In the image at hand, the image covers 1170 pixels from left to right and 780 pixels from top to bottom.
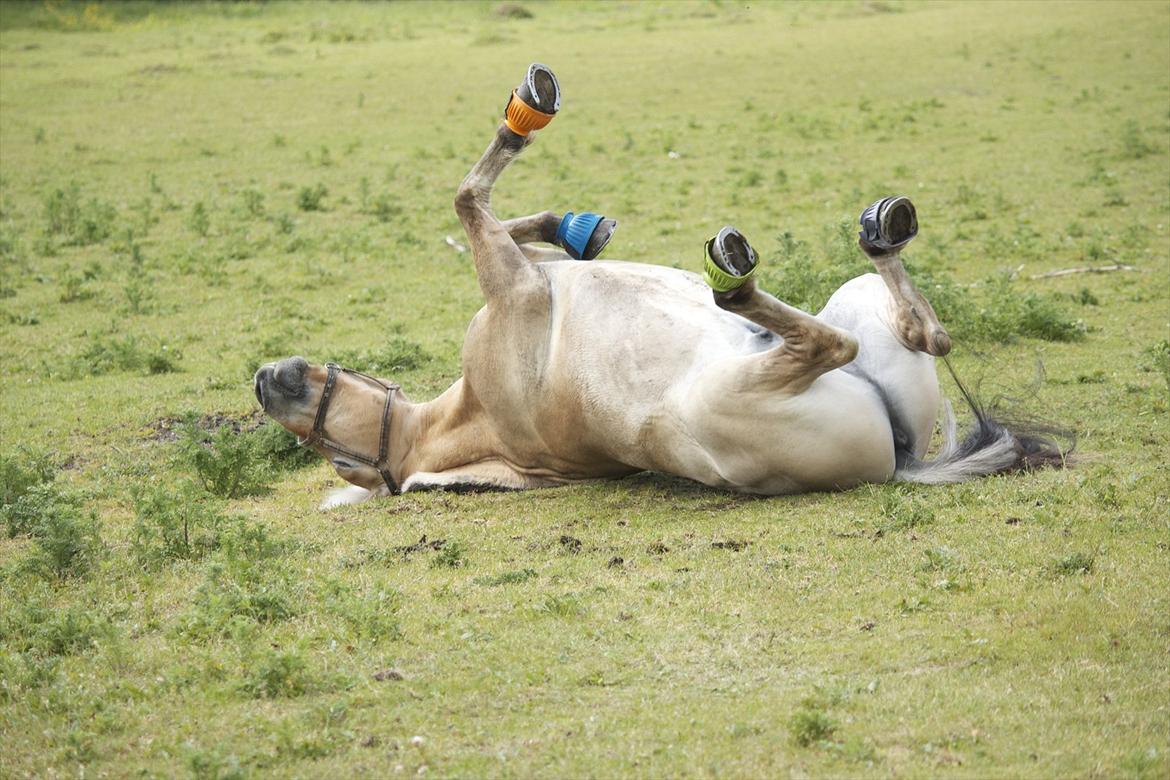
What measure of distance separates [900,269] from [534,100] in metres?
2.02

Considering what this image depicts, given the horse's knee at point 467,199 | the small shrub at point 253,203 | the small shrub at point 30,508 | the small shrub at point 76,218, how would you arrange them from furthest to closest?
the small shrub at point 253,203
the small shrub at point 76,218
the horse's knee at point 467,199
the small shrub at point 30,508

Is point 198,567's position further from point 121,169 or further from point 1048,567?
point 121,169

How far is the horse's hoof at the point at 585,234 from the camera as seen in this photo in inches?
280

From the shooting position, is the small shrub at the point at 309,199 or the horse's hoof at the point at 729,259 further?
the small shrub at the point at 309,199

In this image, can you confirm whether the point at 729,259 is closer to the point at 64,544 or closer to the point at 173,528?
the point at 173,528

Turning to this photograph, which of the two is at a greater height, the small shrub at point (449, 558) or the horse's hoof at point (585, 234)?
the horse's hoof at point (585, 234)

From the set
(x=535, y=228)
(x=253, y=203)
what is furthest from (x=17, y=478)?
(x=253, y=203)

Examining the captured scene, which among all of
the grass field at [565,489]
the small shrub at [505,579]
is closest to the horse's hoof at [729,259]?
the grass field at [565,489]

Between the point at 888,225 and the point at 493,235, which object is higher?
the point at 888,225

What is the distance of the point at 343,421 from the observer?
723 centimetres

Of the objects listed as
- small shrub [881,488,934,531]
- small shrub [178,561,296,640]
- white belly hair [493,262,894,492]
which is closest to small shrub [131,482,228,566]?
small shrub [178,561,296,640]

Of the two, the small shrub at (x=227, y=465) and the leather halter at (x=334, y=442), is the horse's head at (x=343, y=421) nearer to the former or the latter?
the leather halter at (x=334, y=442)

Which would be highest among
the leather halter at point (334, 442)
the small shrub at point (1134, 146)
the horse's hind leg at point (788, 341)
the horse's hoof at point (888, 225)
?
the horse's hoof at point (888, 225)

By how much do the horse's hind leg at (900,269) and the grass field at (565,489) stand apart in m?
0.71
